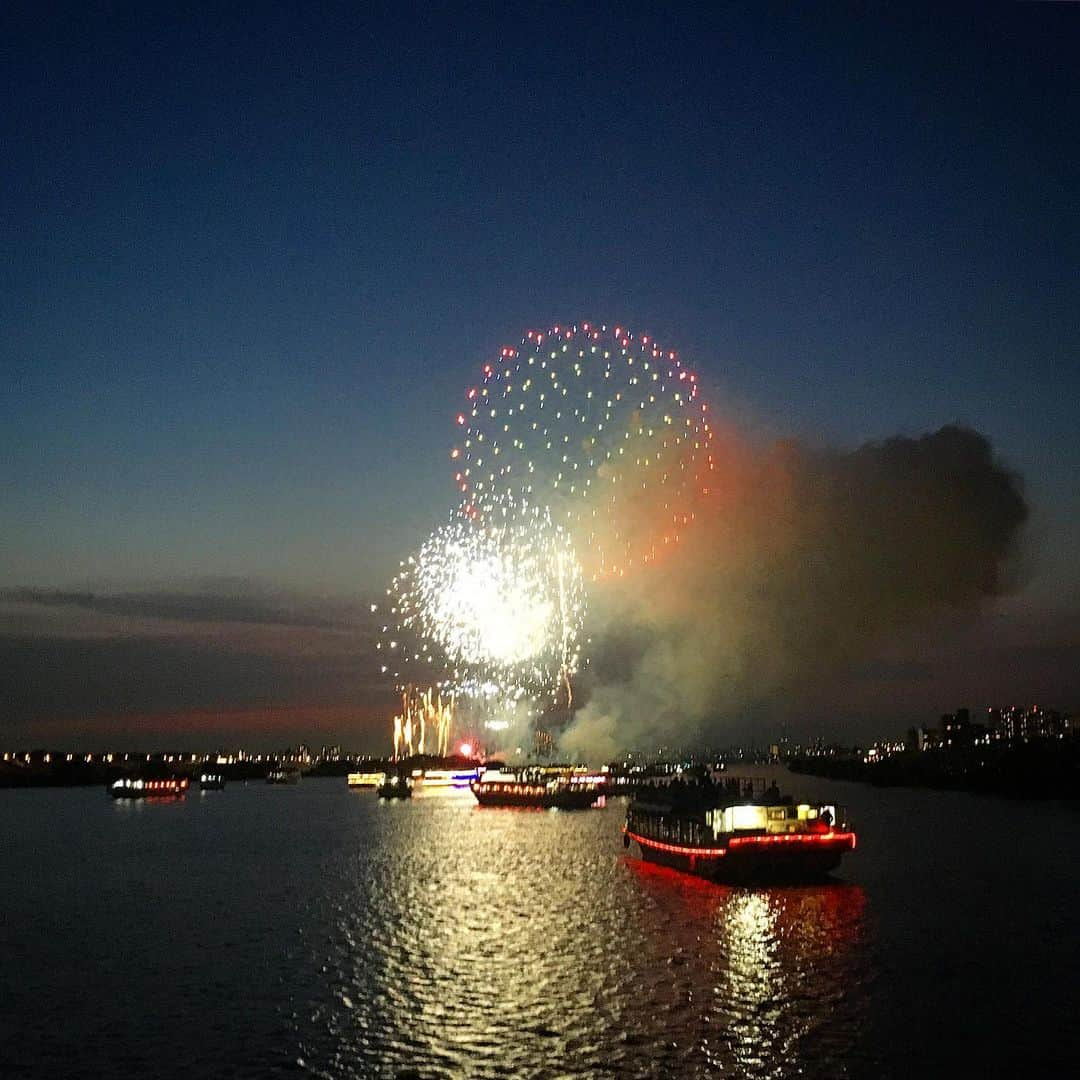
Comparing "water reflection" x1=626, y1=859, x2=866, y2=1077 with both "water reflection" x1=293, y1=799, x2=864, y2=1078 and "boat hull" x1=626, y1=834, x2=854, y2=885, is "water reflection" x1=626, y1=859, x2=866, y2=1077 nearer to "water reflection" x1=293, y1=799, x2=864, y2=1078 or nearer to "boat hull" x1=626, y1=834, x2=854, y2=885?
"water reflection" x1=293, y1=799, x2=864, y2=1078

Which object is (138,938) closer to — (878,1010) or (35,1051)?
(35,1051)

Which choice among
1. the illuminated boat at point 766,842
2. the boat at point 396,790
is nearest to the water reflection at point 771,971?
the illuminated boat at point 766,842

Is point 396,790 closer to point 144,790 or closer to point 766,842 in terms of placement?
point 144,790

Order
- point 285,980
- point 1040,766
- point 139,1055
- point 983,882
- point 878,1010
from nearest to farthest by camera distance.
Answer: point 139,1055
point 878,1010
point 285,980
point 983,882
point 1040,766

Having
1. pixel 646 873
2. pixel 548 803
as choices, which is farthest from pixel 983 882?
pixel 548 803

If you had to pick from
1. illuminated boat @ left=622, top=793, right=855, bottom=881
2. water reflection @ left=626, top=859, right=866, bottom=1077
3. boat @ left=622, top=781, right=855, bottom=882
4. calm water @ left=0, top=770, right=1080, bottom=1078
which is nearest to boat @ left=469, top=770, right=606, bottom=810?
calm water @ left=0, top=770, right=1080, bottom=1078

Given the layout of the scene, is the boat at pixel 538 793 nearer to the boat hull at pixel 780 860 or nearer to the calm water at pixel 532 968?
the calm water at pixel 532 968

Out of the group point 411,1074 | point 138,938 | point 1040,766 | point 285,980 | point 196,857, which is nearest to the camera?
point 411,1074
